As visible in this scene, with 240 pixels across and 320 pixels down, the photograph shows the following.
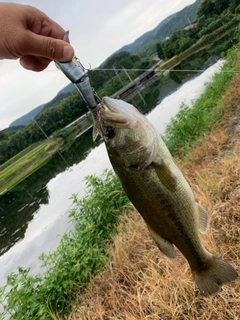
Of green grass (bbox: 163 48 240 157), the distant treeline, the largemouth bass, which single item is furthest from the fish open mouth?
the distant treeline

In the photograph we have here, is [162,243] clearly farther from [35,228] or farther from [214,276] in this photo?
[35,228]

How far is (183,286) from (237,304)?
2.01 feet

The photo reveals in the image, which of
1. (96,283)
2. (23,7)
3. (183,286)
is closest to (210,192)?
(183,286)

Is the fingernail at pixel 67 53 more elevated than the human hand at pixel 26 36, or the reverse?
the human hand at pixel 26 36

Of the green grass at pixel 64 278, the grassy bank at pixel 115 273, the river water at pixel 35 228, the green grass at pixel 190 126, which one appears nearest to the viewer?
the grassy bank at pixel 115 273

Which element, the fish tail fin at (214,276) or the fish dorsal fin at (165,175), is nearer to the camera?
the fish dorsal fin at (165,175)

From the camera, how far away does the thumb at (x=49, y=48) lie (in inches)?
74.9

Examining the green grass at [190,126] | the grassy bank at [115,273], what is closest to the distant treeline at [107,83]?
the green grass at [190,126]

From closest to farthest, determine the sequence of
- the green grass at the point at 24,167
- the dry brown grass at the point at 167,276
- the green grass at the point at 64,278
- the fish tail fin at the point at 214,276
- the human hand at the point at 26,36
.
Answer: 1. the human hand at the point at 26,36
2. the fish tail fin at the point at 214,276
3. the dry brown grass at the point at 167,276
4. the green grass at the point at 64,278
5. the green grass at the point at 24,167

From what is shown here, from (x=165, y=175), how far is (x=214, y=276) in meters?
0.85

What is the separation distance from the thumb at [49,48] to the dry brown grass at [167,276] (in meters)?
2.63

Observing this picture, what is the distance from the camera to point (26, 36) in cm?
187

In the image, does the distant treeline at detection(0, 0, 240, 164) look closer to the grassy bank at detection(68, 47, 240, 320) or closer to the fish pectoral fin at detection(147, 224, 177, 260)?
the grassy bank at detection(68, 47, 240, 320)

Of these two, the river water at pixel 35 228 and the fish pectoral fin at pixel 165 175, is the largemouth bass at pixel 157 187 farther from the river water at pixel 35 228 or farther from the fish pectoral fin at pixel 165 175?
the river water at pixel 35 228
